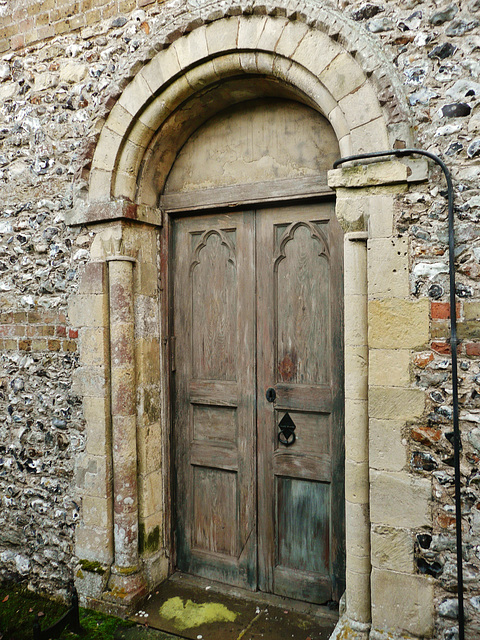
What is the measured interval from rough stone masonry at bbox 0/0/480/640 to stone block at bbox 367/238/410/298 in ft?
0.14

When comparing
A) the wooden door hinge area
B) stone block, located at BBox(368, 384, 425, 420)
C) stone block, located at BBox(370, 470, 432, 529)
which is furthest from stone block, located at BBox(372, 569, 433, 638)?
the wooden door hinge area

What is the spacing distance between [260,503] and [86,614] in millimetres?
1266

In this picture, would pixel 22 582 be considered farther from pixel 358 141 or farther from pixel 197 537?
pixel 358 141

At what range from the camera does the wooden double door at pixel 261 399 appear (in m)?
2.91

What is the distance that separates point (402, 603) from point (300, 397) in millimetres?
1155

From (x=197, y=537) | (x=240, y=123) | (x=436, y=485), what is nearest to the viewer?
(x=436, y=485)

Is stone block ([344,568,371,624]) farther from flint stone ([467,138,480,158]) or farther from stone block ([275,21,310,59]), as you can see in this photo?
stone block ([275,21,310,59])

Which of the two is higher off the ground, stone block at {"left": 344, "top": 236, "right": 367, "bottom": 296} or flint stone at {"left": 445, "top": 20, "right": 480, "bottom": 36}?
flint stone at {"left": 445, "top": 20, "right": 480, "bottom": 36}

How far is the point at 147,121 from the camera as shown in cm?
304

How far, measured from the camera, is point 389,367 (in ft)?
7.77

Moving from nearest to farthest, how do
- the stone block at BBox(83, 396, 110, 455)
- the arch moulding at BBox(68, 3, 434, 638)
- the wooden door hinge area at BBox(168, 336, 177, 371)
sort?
the arch moulding at BBox(68, 3, 434, 638) → the stone block at BBox(83, 396, 110, 455) → the wooden door hinge area at BBox(168, 336, 177, 371)

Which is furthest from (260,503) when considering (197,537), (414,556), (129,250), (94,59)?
(94,59)

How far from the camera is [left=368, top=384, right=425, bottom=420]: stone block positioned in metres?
2.33

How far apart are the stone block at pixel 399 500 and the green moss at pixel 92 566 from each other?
178 centimetres
